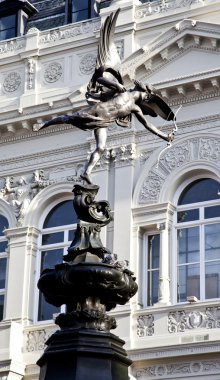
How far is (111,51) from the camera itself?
41.5 ft

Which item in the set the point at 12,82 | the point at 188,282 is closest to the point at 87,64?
the point at 12,82

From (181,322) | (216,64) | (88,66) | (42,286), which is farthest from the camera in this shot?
(88,66)

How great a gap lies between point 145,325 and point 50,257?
407 centimetres

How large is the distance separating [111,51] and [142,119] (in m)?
1.16

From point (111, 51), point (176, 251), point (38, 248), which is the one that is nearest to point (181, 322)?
point (176, 251)

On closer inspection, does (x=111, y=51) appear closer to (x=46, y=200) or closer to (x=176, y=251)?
(x=176, y=251)

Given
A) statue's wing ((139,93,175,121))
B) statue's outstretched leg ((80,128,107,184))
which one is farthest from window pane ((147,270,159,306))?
statue's outstretched leg ((80,128,107,184))

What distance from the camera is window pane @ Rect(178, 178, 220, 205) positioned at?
2433 centimetres

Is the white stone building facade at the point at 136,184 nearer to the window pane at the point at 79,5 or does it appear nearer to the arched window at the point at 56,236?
the arched window at the point at 56,236

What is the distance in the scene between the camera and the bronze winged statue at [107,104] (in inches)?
462

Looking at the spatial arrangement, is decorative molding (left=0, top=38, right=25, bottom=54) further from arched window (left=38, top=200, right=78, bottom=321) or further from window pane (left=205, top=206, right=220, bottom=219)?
window pane (left=205, top=206, right=220, bottom=219)

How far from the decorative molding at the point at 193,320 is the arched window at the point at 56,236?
13.2 ft

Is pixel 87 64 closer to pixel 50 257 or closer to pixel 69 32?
pixel 69 32

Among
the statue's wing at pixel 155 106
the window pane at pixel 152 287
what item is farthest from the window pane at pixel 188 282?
the statue's wing at pixel 155 106
